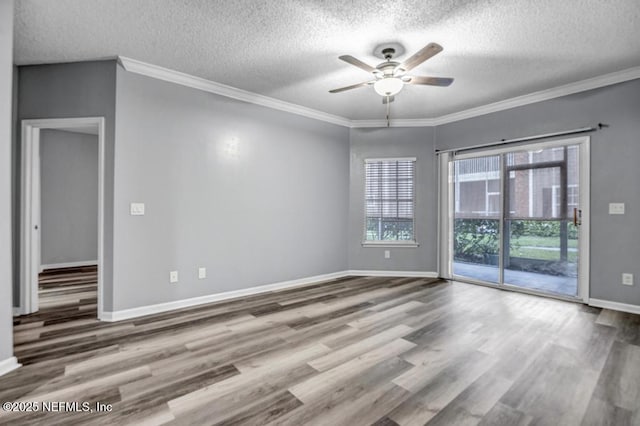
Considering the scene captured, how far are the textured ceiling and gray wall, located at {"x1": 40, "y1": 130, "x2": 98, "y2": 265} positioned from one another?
3.37 metres

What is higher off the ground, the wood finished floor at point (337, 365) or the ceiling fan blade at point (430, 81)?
the ceiling fan blade at point (430, 81)

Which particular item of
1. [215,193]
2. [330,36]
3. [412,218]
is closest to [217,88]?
[215,193]

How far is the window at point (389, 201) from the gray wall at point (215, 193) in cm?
62

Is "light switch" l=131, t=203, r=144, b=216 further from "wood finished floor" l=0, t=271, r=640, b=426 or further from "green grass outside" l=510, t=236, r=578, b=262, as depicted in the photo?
"green grass outside" l=510, t=236, r=578, b=262

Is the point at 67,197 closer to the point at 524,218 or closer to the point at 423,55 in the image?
the point at 423,55

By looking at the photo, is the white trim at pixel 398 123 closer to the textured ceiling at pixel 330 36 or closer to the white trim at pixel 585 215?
the textured ceiling at pixel 330 36

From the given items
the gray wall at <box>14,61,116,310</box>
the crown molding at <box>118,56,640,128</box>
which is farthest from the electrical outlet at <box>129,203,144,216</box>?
the crown molding at <box>118,56,640,128</box>

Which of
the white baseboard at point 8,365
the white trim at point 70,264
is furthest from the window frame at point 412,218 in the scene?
the white trim at point 70,264

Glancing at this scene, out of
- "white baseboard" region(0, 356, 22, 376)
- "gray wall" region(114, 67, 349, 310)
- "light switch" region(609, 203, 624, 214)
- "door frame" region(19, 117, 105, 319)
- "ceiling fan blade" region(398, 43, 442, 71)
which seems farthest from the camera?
"light switch" region(609, 203, 624, 214)

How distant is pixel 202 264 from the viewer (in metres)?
3.66

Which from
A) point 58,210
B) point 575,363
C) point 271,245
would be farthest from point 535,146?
point 58,210

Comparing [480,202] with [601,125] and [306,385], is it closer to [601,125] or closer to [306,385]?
[601,125]

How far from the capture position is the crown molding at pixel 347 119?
3.30 meters

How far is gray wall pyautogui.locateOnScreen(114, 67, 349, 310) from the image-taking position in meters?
3.20
